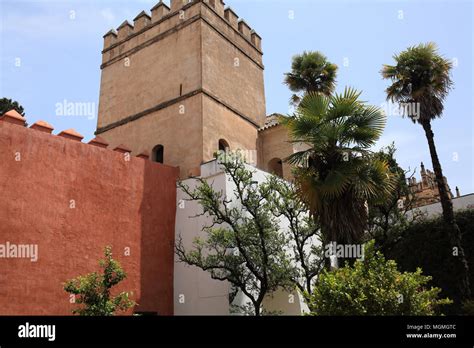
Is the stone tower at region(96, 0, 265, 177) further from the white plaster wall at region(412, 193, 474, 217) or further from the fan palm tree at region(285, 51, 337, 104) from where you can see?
the white plaster wall at region(412, 193, 474, 217)

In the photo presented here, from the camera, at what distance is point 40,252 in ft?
40.3

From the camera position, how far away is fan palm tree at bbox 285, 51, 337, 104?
1791 centimetres

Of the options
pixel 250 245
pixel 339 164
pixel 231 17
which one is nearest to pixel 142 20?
pixel 231 17

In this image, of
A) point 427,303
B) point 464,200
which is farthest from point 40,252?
point 464,200

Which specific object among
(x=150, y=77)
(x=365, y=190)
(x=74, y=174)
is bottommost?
(x=365, y=190)

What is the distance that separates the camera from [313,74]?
17875 mm

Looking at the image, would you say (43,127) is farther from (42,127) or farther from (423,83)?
(423,83)

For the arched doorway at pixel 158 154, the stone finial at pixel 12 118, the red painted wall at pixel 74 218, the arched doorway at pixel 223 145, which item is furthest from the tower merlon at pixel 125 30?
the stone finial at pixel 12 118

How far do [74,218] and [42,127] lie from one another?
9.50 ft

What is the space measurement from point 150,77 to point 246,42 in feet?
17.5

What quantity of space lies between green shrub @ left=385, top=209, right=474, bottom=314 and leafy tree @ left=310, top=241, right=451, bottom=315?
8582mm

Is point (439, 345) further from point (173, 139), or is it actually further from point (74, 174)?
point (173, 139)
